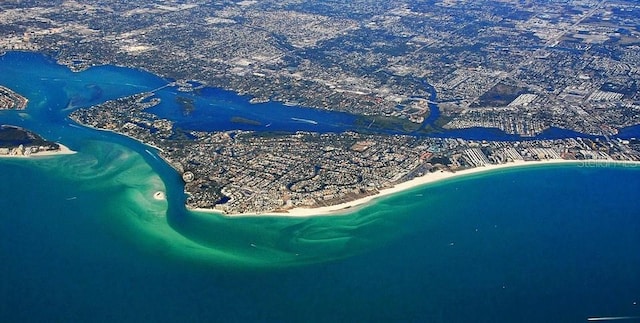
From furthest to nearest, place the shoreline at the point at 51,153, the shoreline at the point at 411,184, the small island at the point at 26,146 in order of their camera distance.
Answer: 1. the small island at the point at 26,146
2. the shoreline at the point at 51,153
3. the shoreline at the point at 411,184

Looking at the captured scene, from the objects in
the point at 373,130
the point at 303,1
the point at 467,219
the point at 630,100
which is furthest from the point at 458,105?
the point at 303,1

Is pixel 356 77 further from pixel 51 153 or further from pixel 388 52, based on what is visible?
pixel 51 153

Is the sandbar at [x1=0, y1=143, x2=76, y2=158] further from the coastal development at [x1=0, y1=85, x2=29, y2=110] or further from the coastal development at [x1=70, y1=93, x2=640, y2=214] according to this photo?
the coastal development at [x1=0, y1=85, x2=29, y2=110]

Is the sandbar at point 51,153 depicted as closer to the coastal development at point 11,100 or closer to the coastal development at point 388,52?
the coastal development at point 11,100

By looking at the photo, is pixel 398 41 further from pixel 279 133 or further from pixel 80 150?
pixel 80 150

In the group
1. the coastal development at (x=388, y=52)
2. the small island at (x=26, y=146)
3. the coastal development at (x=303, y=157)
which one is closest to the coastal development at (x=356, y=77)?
the coastal development at (x=303, y=157)
